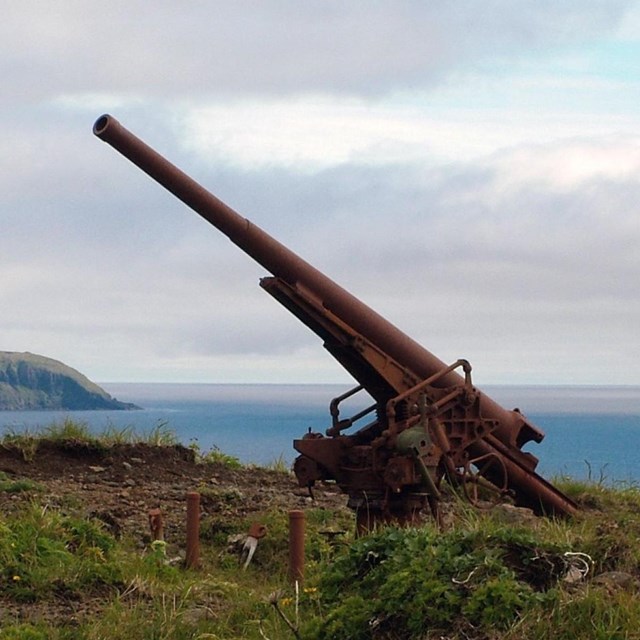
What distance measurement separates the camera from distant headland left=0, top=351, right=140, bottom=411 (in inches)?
3696

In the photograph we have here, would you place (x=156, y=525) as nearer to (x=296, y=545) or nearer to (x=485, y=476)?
(x=296, y=545)

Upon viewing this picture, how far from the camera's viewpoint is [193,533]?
10461mm

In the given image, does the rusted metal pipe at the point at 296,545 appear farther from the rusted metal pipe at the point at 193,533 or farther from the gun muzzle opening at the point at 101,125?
the gun muzzle opening at the point at 101,125

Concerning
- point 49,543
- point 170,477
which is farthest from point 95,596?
point 170,477

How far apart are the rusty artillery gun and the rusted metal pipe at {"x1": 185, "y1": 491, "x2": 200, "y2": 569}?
1182mm

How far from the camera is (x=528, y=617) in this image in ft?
23.7

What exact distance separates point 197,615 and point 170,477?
5888mm

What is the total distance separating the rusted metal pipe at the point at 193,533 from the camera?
411 inches

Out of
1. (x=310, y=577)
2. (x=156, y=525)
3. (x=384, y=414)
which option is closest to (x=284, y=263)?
(x=384, y=414)

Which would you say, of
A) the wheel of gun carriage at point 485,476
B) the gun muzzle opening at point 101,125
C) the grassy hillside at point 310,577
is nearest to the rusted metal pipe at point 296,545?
the grassy hillside at point 310,577

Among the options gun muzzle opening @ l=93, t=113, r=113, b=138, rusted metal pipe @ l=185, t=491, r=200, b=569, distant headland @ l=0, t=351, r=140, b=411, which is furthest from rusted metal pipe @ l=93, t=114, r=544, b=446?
distant headland @ l=0, t=351, r=140, b=411

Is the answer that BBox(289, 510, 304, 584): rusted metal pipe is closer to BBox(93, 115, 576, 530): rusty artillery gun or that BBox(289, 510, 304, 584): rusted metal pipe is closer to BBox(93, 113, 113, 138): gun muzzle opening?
BBox(93, 115, 576, 530): rusty artillery gun

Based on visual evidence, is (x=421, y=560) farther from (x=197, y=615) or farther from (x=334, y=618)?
(x=197, y=615)

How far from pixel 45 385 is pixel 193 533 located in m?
95.5
